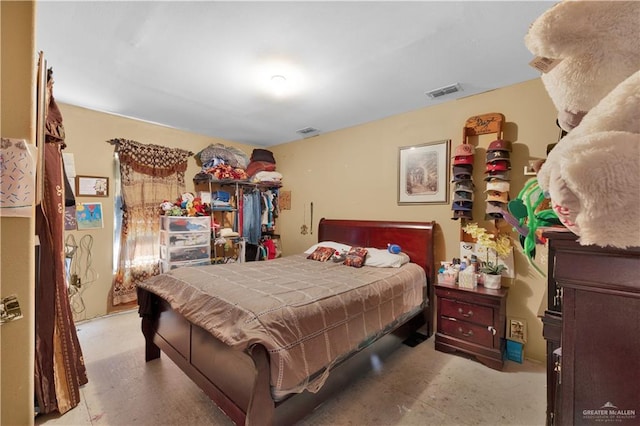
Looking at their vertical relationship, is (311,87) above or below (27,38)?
above

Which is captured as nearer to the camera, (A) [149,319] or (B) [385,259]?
(A) [149,319]

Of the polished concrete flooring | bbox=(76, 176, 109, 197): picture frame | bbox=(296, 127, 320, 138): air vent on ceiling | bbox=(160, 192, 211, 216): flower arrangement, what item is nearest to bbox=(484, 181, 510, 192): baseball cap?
the polished concrete flooring

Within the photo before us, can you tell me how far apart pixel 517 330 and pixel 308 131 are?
341 cm

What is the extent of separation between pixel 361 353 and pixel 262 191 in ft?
11.0

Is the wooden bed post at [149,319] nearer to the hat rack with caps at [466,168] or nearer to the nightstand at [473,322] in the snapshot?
the nightstand at [473,322]

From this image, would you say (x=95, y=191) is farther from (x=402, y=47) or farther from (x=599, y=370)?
(x=599, y=370)

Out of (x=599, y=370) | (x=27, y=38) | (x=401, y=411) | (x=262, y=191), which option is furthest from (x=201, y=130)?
(x=599, y=370)

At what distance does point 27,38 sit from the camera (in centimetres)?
76

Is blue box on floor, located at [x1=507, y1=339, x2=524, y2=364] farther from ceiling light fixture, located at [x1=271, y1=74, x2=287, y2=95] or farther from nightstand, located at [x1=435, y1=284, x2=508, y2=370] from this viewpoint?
ceiling light fixture, located at [x1=271, y1=74, x2=287, y2=95]

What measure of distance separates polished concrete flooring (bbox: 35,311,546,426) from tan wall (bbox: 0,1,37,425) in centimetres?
121

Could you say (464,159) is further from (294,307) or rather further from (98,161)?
(98,161)

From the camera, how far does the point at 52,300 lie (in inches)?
69.5

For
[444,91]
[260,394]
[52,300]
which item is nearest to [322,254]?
[260,394]

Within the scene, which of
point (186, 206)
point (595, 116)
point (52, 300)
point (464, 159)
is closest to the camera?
point (595, 116)
